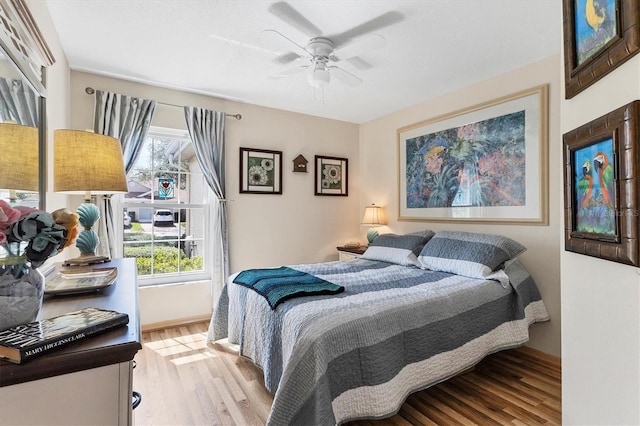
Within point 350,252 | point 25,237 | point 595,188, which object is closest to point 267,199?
point 350,252

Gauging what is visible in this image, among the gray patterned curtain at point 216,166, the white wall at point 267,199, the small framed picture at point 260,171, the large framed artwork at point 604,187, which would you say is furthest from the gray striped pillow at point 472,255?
the gray patterned curtain at point 216,166

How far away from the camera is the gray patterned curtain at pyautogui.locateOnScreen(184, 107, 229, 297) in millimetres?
3451

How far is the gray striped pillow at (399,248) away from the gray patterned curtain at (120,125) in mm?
2528

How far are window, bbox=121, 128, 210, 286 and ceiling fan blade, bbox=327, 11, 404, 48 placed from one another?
2.04 metres

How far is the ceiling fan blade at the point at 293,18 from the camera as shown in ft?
6.58

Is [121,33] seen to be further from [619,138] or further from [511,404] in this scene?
[511,404]

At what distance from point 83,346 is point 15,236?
0.29m

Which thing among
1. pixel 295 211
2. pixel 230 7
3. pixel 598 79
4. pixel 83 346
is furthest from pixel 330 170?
pixel 83 346

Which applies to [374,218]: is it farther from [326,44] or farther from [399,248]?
[326,44]

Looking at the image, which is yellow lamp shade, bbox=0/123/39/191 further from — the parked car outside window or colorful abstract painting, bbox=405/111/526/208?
colorful abstract painting, bbox=405/111/526/208

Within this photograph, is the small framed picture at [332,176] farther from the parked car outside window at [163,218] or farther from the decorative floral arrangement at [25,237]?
the decorative floral arrangement at [25,237]

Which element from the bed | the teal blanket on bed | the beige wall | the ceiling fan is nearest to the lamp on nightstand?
the beige wall

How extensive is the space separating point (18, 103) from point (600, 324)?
6.74 ft

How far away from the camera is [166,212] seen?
11.5 ft
